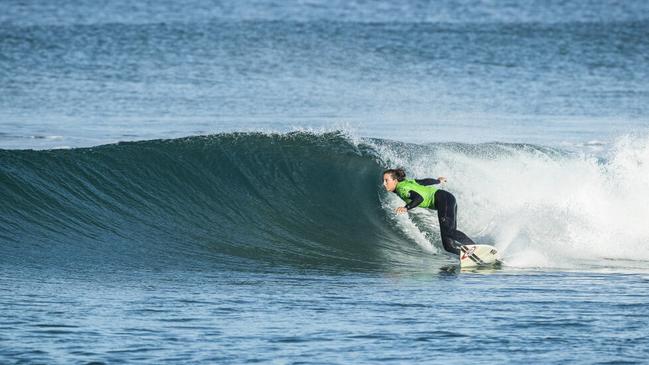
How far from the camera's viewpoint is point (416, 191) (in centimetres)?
1341

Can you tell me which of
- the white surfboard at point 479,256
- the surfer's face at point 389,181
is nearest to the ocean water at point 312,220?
the white surfboard at point 479,256

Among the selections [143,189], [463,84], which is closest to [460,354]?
[143,189]

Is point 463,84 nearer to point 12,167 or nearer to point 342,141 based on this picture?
point 342,141

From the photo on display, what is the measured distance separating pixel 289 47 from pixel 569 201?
30620 millimetres

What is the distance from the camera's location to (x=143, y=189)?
651 inches

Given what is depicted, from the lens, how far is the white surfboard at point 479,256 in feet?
42.5

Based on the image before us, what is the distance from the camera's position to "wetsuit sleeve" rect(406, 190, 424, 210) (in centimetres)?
1320

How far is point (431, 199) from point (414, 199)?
350mm

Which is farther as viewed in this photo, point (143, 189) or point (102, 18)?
point (102, 18)

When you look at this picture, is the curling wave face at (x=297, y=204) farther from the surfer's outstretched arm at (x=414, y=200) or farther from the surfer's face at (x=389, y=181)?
the surfer's face at (x=389, y=181)

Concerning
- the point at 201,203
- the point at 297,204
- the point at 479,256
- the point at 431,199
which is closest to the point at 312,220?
the point at 297,204

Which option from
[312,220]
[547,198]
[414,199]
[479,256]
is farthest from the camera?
[312,220]

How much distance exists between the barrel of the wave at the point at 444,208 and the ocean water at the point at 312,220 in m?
0.23

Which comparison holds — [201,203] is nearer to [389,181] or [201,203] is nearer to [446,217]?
A: [389,181]
